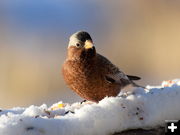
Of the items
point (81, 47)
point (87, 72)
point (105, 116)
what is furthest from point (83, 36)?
point (105, 116)

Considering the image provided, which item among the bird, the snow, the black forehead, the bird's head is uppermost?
the black forehead

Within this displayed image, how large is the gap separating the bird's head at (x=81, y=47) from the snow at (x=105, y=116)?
0.29m

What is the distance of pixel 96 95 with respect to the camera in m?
2.74

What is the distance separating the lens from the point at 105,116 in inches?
87.6

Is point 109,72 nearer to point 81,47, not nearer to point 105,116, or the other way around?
point 81,47

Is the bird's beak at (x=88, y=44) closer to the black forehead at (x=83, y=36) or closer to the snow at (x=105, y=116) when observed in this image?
the black forehead at (x=83, y=36)

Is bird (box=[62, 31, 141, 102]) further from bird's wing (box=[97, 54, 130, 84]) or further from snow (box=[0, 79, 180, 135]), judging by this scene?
snow (box=[0, 79, 180, 135])

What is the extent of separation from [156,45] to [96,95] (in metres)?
8.61

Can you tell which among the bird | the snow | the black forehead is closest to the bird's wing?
the bird

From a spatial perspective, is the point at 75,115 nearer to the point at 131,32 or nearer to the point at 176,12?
the point at 176,12

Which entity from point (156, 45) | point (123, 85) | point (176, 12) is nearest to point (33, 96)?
point (156, 45)

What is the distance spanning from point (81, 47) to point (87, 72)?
152mm

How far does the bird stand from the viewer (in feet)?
8.97

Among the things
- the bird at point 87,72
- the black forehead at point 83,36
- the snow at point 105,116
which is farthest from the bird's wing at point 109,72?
the snow at point 105,116
